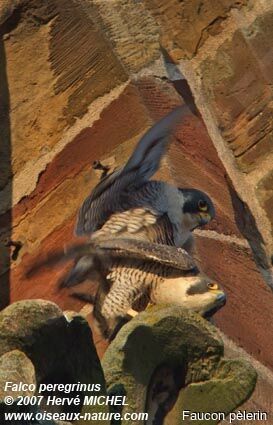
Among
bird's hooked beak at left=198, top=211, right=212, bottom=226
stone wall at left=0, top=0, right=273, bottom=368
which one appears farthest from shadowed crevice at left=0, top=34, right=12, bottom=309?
bird's hooked beak at left=198, top=211, right=212, bottom=226

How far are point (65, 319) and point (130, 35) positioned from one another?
120 centimetres

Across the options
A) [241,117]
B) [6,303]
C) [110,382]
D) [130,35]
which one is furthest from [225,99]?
[110,382]

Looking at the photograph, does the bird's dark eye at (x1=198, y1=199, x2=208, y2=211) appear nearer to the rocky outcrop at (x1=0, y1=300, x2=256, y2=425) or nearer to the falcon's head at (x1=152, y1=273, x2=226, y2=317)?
Answer: the falcon's head at (x1=152, y1=273, x2=226, y2=317)

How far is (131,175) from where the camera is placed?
9.54ft

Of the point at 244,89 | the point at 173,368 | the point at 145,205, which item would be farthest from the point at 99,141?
the point at 173,368

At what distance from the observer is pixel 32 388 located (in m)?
1.76

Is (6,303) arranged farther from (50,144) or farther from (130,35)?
(130,35)

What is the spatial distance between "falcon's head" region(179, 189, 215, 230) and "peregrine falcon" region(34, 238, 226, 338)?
0.14 metres

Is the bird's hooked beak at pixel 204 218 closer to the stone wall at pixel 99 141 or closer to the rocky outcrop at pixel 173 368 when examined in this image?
the stone wall at pixel 99 141

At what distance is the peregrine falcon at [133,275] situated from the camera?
2.62 meters

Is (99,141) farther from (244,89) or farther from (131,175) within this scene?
(244,89)

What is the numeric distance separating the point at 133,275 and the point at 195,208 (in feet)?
0.64

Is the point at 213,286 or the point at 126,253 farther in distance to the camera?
the point at 126,253

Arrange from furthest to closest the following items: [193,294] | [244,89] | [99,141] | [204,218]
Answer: [244,89] → [204,218] → [99,141] → [193,294]
